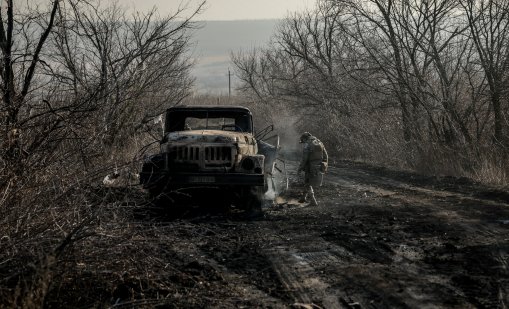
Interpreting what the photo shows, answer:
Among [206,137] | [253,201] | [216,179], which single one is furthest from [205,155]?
[253,201]

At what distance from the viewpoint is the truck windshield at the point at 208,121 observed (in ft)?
38.4

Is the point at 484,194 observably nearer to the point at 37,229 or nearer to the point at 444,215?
the point at 444,215

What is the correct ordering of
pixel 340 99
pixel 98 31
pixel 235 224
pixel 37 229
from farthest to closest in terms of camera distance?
pixel 340 99 < pixel 98 31 < pixel 235 224 < pixel 37 229

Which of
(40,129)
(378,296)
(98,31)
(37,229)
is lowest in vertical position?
(378,296)

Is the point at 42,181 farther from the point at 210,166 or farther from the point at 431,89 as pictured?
the point at 431,89

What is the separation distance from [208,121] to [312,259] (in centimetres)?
540

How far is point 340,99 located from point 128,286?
19.3 m

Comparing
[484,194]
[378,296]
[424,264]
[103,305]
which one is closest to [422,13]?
[484,194]

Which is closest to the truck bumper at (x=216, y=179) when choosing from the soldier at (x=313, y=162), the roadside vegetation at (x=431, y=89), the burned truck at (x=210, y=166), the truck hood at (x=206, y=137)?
the burned truck at (x=210, y=166)

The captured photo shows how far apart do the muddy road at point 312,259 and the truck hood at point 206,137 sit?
110 centimetres

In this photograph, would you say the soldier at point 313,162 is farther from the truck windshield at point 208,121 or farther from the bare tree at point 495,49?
the bare tree at point 495,49

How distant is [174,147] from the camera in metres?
10.4

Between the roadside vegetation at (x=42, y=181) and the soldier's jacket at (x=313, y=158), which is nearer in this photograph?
the roadside vegetation at (x=42, y=181)

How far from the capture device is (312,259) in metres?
6.89
